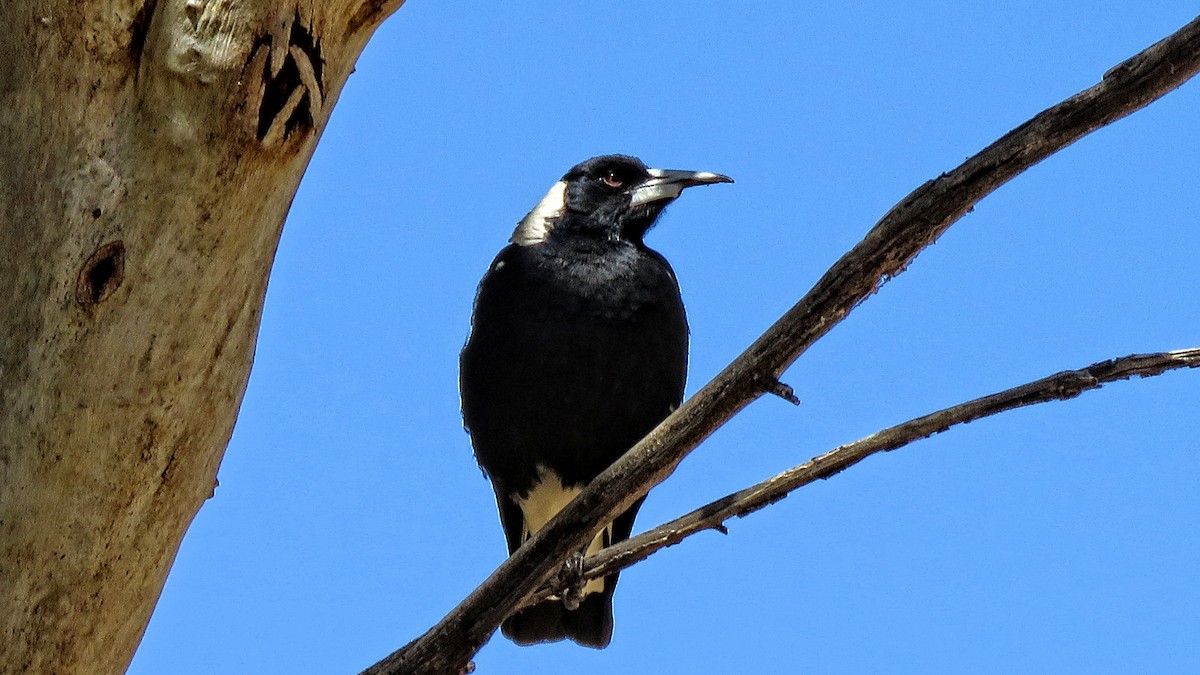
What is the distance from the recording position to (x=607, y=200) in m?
4.12

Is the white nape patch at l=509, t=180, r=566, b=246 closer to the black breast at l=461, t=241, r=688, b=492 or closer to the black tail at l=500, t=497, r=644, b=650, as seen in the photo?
the black breast at l=461, t=241, r=688, b=492

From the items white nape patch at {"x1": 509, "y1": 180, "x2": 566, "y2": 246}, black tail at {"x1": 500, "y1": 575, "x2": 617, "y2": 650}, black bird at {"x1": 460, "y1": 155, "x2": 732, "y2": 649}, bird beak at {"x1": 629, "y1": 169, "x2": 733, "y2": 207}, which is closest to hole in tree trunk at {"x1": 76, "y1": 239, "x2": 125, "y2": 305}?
black bird at {"x1": 460, "y1": 155, "x2": 732, "y2": 649}

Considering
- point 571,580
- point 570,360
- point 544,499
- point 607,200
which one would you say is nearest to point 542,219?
point 607,200

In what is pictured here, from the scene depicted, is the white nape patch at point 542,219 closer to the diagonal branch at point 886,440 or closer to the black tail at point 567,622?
the black tail at point 567,622

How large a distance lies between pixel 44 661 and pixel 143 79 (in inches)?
35.6

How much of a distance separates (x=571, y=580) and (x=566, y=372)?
37.7 inches

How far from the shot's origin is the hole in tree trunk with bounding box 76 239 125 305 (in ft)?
6.48

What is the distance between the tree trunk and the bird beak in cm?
214

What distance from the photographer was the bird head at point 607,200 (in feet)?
13.1

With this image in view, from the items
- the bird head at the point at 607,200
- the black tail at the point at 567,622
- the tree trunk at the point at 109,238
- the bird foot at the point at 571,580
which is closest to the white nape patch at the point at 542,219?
the bird head at the point at 607,200

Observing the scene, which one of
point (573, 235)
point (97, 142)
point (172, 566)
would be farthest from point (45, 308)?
point (573, 235)

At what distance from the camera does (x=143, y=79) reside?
2.03 m

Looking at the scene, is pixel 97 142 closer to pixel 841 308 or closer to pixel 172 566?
pixel 172 566

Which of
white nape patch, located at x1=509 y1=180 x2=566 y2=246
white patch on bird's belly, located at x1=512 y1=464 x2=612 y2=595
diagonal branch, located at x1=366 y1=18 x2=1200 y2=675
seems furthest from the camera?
Answer: white nape patch, located at x1=509 y1=180 x2=566 y2=246
